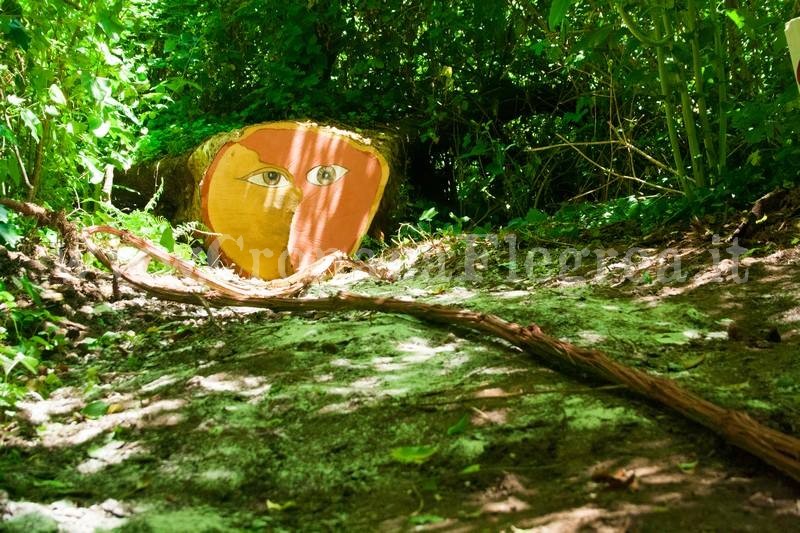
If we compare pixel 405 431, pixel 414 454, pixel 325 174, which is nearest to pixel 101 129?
pixel 325 174

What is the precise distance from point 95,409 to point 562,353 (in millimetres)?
1313

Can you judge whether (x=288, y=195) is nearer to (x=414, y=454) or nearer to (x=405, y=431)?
(x=405, y=431)

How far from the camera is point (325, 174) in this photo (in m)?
4.75

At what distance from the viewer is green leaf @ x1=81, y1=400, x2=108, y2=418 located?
1.88 meters

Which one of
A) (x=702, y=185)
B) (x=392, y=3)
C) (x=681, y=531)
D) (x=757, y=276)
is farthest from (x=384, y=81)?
(x=681, y=531)

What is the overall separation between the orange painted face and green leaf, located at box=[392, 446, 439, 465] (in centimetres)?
314

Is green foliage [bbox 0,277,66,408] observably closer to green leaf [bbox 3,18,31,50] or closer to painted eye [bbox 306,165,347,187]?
green leaf [bbox 3,18,31,50]

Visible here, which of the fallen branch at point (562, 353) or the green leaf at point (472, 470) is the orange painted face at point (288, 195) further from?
the green leaf at point (472, 470)

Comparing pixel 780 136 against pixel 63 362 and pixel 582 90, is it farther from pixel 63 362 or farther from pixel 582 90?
pixel 63 362

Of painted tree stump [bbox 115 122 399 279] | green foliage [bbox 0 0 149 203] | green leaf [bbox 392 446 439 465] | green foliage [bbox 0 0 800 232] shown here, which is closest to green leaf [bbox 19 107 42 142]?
green foliage [bbox 0 0 149 203]

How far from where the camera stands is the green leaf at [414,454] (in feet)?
4.85

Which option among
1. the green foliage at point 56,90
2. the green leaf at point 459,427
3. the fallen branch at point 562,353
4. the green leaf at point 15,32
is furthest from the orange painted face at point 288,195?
the green leaf at point 459,427

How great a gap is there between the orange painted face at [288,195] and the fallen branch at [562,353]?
1.58m

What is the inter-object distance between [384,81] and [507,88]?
1.07 meters
